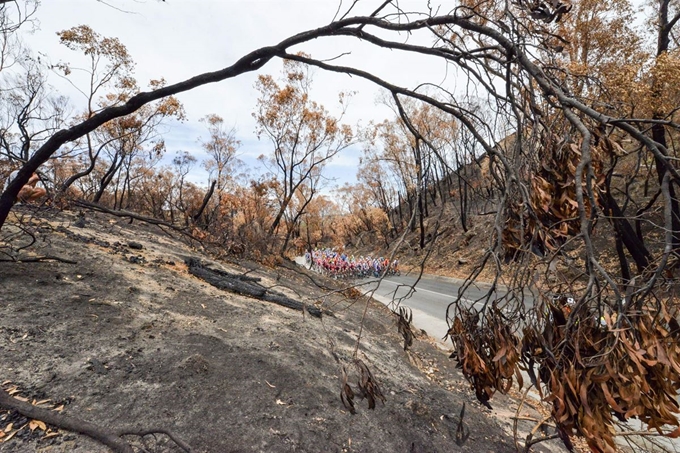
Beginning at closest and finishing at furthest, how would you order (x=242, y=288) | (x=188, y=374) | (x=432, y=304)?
1. (x=188, y=374)
2. (x=242, y=288)
3. (x=432, y=304)

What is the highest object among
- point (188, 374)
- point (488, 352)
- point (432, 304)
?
point (488, 352)

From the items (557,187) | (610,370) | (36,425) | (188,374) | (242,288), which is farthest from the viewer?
(242,288)

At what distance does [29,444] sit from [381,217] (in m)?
36.9

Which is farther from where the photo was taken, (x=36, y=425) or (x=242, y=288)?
(x=242, y=288)

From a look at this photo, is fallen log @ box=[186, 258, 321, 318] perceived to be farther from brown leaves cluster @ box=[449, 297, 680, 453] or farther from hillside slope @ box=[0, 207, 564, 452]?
brown leaves cluster @ box=[449, 297, 680, 453]

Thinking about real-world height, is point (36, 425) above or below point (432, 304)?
above

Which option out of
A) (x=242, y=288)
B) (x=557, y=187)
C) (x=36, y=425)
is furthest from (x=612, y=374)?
(x=242, y=288)

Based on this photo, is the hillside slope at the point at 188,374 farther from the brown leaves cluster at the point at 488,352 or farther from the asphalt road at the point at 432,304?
the asphalt road at the point at 432,304

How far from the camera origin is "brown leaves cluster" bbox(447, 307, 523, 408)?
3.99ft

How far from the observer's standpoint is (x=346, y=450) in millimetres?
2896

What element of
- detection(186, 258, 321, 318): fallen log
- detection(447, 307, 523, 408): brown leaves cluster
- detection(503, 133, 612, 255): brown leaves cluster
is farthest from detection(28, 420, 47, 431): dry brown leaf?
detection(186, 258, 321, 318): fallen log

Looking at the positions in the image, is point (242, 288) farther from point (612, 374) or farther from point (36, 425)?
point (612, 374)

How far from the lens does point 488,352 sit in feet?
4.43

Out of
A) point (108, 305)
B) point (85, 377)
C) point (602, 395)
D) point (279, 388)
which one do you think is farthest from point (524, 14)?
point (108, 305)
